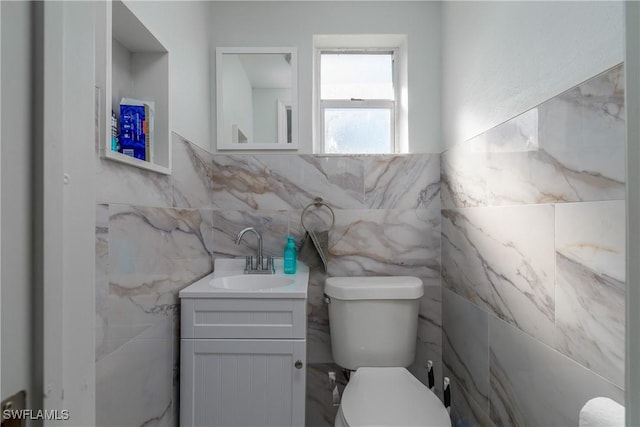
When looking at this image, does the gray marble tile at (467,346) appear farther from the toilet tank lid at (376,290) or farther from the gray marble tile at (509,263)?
the toilet tank lid at (376,290)

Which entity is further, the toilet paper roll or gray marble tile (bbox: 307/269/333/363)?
gray marble tile (bbox: 307/269/333/363)

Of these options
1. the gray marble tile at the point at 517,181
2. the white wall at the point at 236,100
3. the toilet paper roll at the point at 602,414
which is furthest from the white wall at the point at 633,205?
the white wall at the point at 236,100

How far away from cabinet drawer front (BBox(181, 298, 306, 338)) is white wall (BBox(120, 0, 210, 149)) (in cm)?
72

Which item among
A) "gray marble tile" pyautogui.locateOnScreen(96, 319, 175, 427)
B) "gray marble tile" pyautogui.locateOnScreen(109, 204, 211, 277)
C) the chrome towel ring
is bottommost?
"gray marble tile" pyautogui.locateOnScreen(96, 319, 175, 427)

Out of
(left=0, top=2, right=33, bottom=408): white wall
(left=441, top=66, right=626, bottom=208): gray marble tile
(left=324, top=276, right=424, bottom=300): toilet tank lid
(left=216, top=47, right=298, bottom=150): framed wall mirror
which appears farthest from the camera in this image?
(left=216, top=47, right=298, bottom=150): framed wall mirror

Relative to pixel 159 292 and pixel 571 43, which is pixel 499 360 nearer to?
pixel 571 43

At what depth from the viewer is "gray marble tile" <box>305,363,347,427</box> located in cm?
173

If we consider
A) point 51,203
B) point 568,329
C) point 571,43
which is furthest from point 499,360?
point 51,203

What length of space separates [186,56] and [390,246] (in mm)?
1347

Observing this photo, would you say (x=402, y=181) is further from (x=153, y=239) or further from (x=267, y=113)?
(x=153, y=239)

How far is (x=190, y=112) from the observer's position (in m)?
1.49

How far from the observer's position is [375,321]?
1.52 meters

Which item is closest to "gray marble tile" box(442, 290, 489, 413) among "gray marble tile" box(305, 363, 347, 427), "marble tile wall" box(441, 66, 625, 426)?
"marble tile wall" box(441, 66, 625, 426)

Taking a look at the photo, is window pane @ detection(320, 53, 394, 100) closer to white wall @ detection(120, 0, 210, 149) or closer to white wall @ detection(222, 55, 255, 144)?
white wall @ detection(222, 55, 255, 144)
